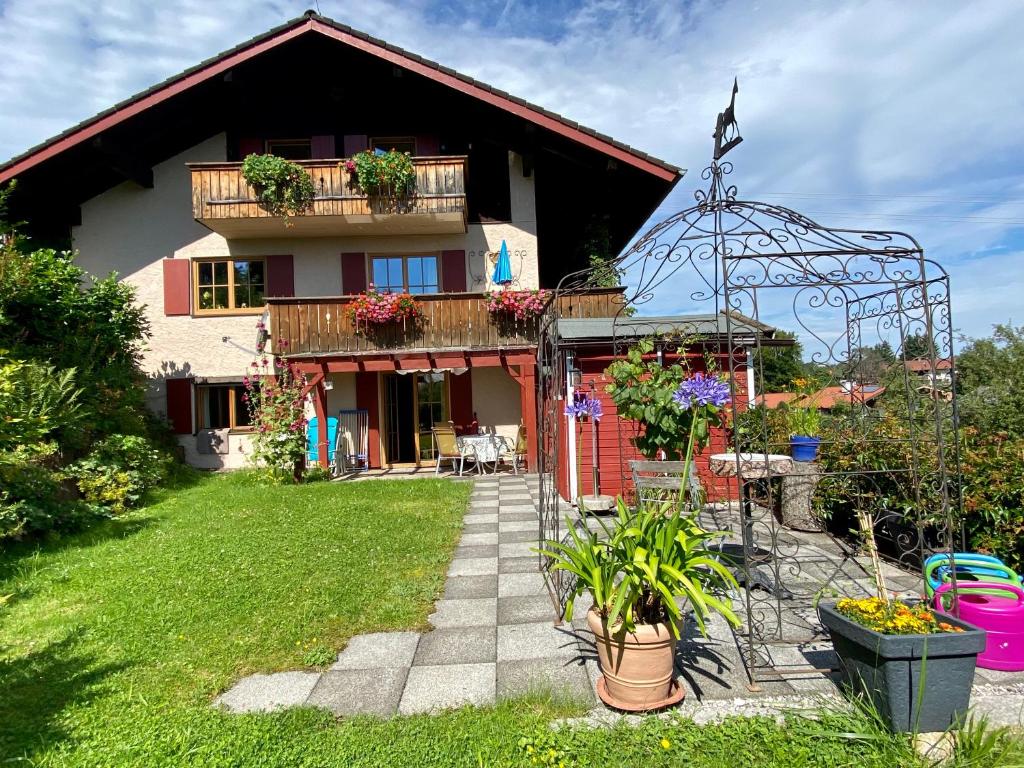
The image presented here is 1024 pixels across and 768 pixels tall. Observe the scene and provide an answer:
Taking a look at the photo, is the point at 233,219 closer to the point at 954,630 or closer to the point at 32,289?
the point at 32,289

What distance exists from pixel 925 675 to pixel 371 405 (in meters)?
10.2

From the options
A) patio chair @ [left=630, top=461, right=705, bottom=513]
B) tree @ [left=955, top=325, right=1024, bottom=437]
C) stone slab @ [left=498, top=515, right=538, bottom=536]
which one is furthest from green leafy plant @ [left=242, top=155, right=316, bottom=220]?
tree @ [left=955, top=325, right=1024, bottom=437]

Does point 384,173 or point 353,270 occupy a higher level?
point 384,173

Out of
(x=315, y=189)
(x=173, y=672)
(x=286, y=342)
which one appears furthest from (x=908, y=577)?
(x=315, y=189)

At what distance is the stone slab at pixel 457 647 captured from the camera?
122 inches

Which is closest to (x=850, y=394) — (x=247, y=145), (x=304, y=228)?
(x=304, y=228)

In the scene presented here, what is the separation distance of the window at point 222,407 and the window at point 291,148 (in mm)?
4963

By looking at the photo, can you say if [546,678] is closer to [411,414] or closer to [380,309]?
[380,309]

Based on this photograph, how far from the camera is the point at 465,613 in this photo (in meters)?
3.80

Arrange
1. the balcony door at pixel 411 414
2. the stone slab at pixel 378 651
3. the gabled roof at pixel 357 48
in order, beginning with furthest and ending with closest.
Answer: the balcony door at pixel 411 414, the gabled roof at pixel 357 48, the stone slab at pixel 378 651

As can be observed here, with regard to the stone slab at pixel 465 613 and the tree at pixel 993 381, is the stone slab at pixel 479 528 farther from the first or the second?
the tree at pixel 993 381

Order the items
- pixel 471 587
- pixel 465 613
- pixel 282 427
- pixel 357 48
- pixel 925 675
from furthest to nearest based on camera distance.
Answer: pixel 357 48, pixel 282 427, pixel 471 587, pixel 465 613, pixel 925 675

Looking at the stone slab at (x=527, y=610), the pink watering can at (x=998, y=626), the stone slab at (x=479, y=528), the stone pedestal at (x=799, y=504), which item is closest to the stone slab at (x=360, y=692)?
the stone slab at (x=527, y=610)

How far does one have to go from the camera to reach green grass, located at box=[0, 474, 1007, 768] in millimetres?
2248
